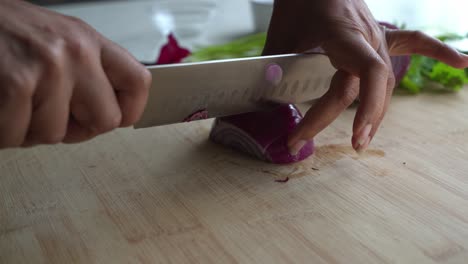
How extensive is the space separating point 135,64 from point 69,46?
0.09 m

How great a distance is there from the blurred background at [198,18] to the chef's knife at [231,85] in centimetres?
80

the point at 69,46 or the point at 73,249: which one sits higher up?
the point at 69,46

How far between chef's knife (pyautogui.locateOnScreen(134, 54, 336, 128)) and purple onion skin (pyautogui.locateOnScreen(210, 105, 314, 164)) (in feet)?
0.07

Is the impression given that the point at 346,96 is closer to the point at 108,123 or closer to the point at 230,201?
the point at 230,201

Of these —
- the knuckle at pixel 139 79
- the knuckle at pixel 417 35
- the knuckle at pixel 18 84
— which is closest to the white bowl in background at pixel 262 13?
the knuckle at pixel 417 35

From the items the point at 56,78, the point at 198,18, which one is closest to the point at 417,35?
the point at 56,78

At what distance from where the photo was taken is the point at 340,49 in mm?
871

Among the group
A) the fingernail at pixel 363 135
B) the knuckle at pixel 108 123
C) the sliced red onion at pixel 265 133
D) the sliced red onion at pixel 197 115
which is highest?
the knuckle at pixel 108 123

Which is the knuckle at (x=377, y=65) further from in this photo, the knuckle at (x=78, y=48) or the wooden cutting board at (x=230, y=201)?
the knuckle at (x=78, y=48)

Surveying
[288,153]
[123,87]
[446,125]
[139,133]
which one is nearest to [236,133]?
[288,153]

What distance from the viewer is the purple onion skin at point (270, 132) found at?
3.07 ft

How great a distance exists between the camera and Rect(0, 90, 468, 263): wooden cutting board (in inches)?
27.6

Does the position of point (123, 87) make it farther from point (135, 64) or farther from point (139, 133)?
point (139, 133)

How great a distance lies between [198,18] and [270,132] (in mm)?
1160
